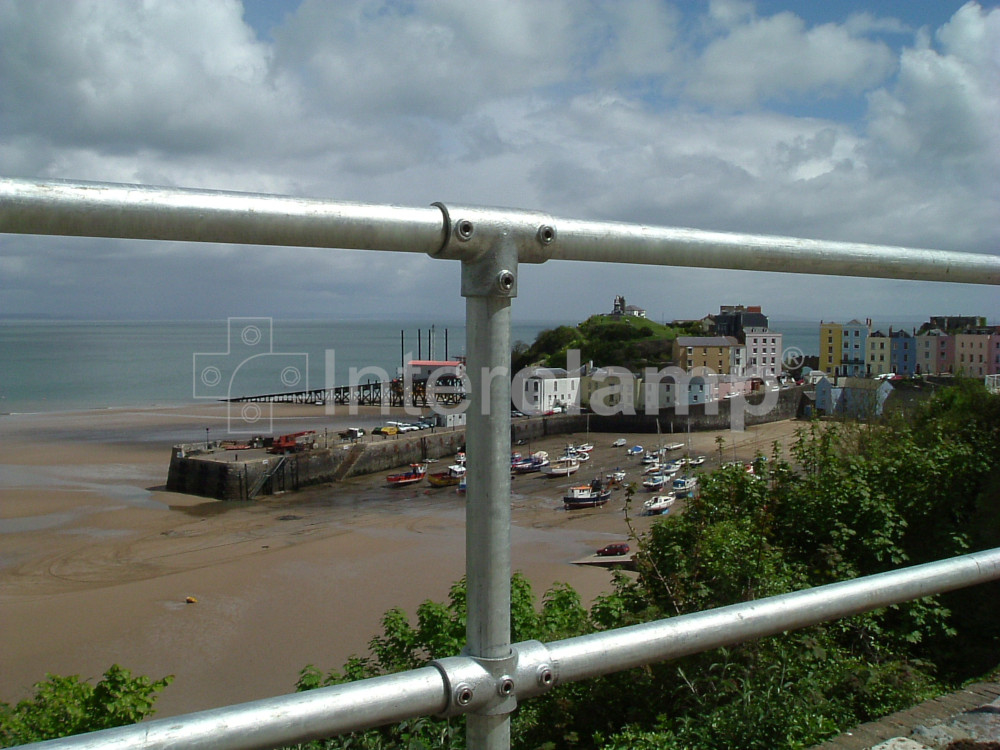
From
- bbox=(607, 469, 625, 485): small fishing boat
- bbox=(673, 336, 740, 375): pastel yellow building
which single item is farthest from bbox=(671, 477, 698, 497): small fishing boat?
bbox=(673, 336, 740, 375): pastel yellow building

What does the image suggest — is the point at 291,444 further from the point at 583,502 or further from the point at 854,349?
the point at 854,349

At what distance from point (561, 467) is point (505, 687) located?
31.3 m

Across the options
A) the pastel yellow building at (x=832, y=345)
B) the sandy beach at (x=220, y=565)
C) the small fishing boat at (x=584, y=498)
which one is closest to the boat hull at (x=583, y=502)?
the small fishing boat at (x=584, y=498)

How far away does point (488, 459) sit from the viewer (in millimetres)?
924

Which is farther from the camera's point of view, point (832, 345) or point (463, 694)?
point (832, 345)

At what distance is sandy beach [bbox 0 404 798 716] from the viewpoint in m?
13.0

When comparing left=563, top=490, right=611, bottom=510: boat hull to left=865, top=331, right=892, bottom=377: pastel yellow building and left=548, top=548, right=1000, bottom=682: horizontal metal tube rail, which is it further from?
left=548, top=548, right=1000, bottom=682: horizontal metal tube rail

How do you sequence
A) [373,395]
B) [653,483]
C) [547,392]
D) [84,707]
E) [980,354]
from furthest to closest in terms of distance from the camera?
1. [373,395]
2. [547,392]
3. [653,483]
4. [980,354]
5. [84,707]

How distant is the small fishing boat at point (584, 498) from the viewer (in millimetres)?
24683

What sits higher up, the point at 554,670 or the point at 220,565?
the point at 554,670

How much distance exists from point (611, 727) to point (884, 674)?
4.12 feet

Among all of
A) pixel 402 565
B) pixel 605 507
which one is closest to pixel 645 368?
pixel 605 507

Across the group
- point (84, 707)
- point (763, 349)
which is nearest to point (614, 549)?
point (763, 349)

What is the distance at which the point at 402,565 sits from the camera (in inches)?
716
